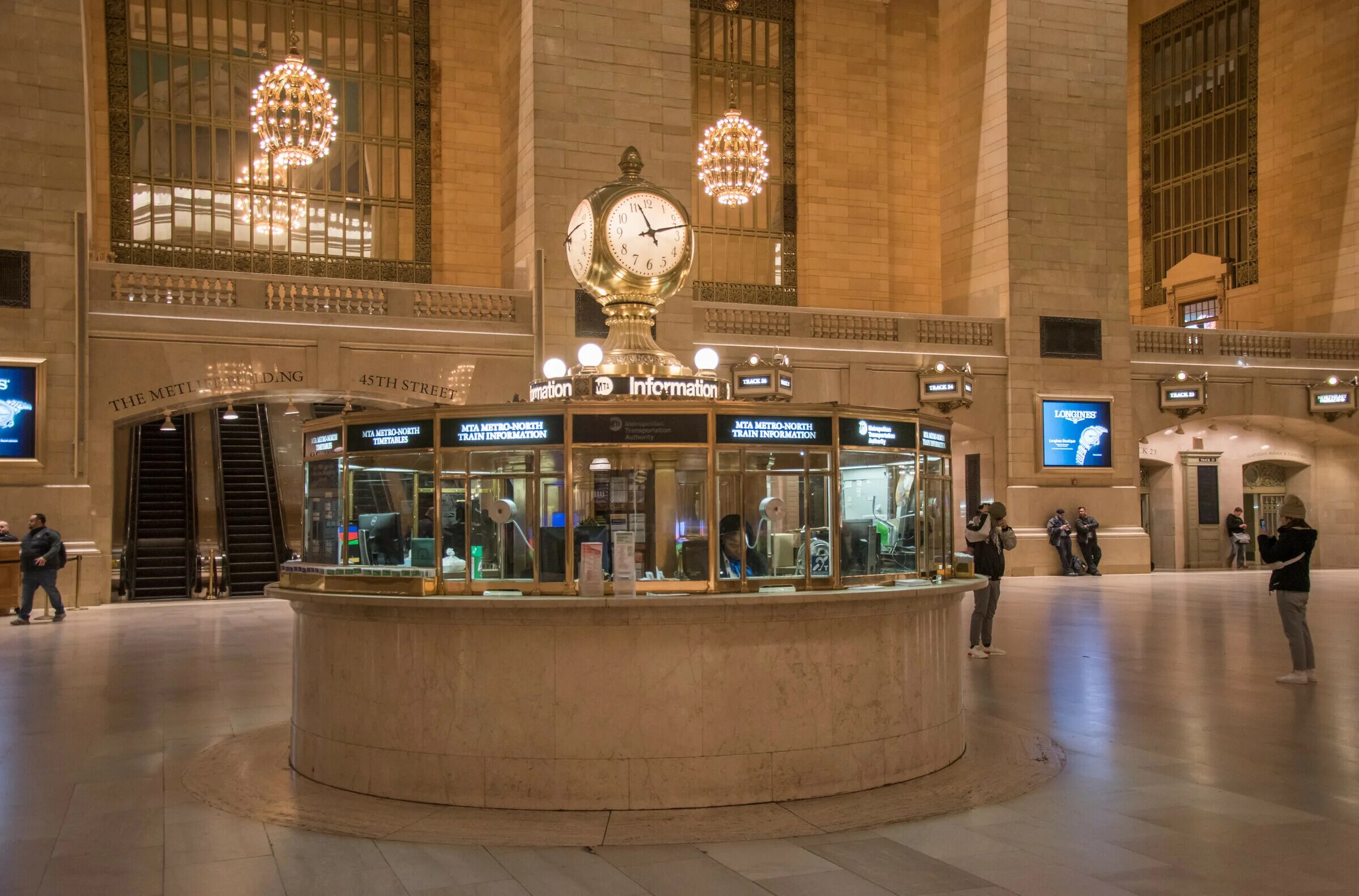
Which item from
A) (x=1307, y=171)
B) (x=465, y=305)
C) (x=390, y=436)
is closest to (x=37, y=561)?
(x=465, y=305)

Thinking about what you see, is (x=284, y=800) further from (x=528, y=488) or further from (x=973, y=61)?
(x=973, y=61)

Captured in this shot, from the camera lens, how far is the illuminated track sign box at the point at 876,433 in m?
Result: 7.21

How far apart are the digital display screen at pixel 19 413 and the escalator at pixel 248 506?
14.5 ft

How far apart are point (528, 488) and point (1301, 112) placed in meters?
29.6

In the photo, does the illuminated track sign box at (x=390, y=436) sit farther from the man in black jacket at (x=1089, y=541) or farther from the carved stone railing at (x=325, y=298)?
the man in black jacket at (x=1089, y=541)

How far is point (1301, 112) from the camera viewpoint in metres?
29.8

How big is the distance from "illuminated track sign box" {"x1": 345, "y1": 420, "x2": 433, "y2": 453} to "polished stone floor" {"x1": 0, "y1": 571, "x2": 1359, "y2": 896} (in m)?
2.27

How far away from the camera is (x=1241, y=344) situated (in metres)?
28.1

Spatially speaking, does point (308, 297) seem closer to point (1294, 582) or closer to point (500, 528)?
point (500, 528)

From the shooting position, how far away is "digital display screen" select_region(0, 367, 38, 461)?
60.4ft

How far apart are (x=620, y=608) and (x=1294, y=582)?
7304 millimetres

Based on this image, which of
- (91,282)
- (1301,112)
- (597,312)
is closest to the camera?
(91,282)

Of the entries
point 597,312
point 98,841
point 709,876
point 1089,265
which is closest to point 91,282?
point 597,312

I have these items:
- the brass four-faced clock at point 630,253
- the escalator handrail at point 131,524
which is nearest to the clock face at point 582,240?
the brass four-faced clock at point 630,253
